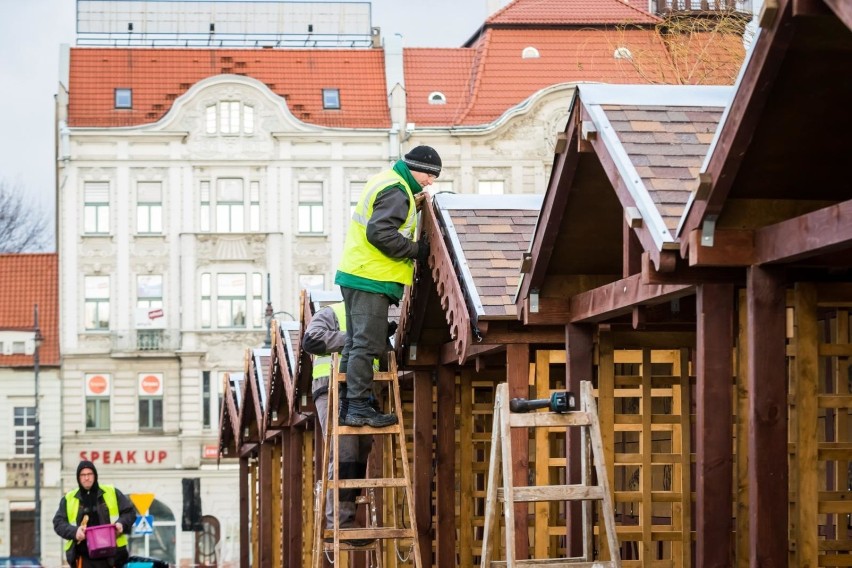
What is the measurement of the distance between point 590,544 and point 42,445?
4668cm

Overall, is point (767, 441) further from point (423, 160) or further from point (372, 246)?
point (372, 246)

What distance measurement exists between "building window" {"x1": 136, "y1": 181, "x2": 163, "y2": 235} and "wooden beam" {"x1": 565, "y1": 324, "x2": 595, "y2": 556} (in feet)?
150

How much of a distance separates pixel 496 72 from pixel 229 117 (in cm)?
848

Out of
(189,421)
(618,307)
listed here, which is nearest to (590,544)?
(618,307)

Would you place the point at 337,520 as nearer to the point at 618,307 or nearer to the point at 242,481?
the point at 618,307

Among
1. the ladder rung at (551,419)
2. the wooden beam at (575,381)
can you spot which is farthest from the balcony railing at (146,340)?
the ladder rung at (551,419)

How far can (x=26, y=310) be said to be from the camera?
185ft

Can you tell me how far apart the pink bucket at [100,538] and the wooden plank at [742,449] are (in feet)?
32.2

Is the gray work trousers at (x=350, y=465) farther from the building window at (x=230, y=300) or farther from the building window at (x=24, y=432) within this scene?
the building window at (x=24, y=432)

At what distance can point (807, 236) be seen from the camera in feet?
22.0

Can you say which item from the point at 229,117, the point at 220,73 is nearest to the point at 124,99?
the point at 220,73

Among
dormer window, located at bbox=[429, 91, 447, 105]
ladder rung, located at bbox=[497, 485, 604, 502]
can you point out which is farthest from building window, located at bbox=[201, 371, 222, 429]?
ladder rung, located at bbox=[497, 485, 604, 502]

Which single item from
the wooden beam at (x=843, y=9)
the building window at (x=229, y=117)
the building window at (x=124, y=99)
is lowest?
the wooden beam at (x=843, y=9)

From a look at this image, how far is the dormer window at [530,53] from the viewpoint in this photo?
5594 cm
